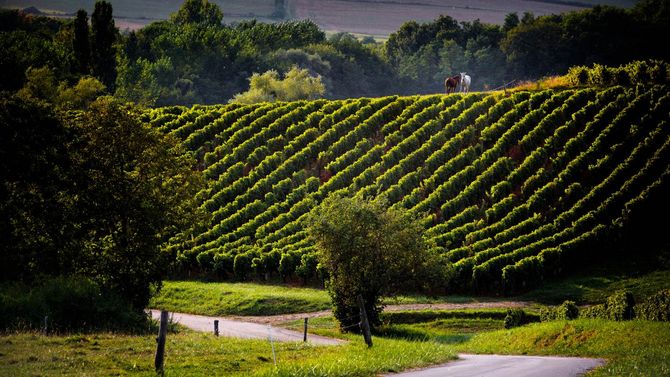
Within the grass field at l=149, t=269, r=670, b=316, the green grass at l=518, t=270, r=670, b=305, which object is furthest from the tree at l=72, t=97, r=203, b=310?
the green grass at l=518, t=270, r=670, b=305

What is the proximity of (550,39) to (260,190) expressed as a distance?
68284mm

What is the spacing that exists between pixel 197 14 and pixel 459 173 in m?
103

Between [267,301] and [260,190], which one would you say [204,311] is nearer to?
[267,301]

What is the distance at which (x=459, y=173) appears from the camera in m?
65.1

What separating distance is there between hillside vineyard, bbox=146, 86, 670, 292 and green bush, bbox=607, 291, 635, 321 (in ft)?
53.9

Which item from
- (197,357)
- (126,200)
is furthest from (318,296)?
(197,357)

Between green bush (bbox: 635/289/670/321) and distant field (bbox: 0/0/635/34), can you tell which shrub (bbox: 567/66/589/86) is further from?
distant field (bbox: 0/0/635/34)

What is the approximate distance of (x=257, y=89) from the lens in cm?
10431

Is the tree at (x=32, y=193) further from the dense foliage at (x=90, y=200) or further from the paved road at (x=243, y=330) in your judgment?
the paved road at (x=243, y=330)

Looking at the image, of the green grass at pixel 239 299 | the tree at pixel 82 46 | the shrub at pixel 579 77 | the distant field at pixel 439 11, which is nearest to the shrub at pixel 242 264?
the green grass at pixel 239 299

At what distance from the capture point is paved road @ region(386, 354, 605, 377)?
79.4 ft

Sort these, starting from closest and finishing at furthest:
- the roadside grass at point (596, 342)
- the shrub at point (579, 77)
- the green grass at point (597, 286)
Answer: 1. the roadside grass at point (596, 342)
2. the green grass at point (597, 286)
3. the shrub at point (579, 77)

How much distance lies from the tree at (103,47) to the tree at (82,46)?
2.03 ft

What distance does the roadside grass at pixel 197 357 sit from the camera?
23812mm
